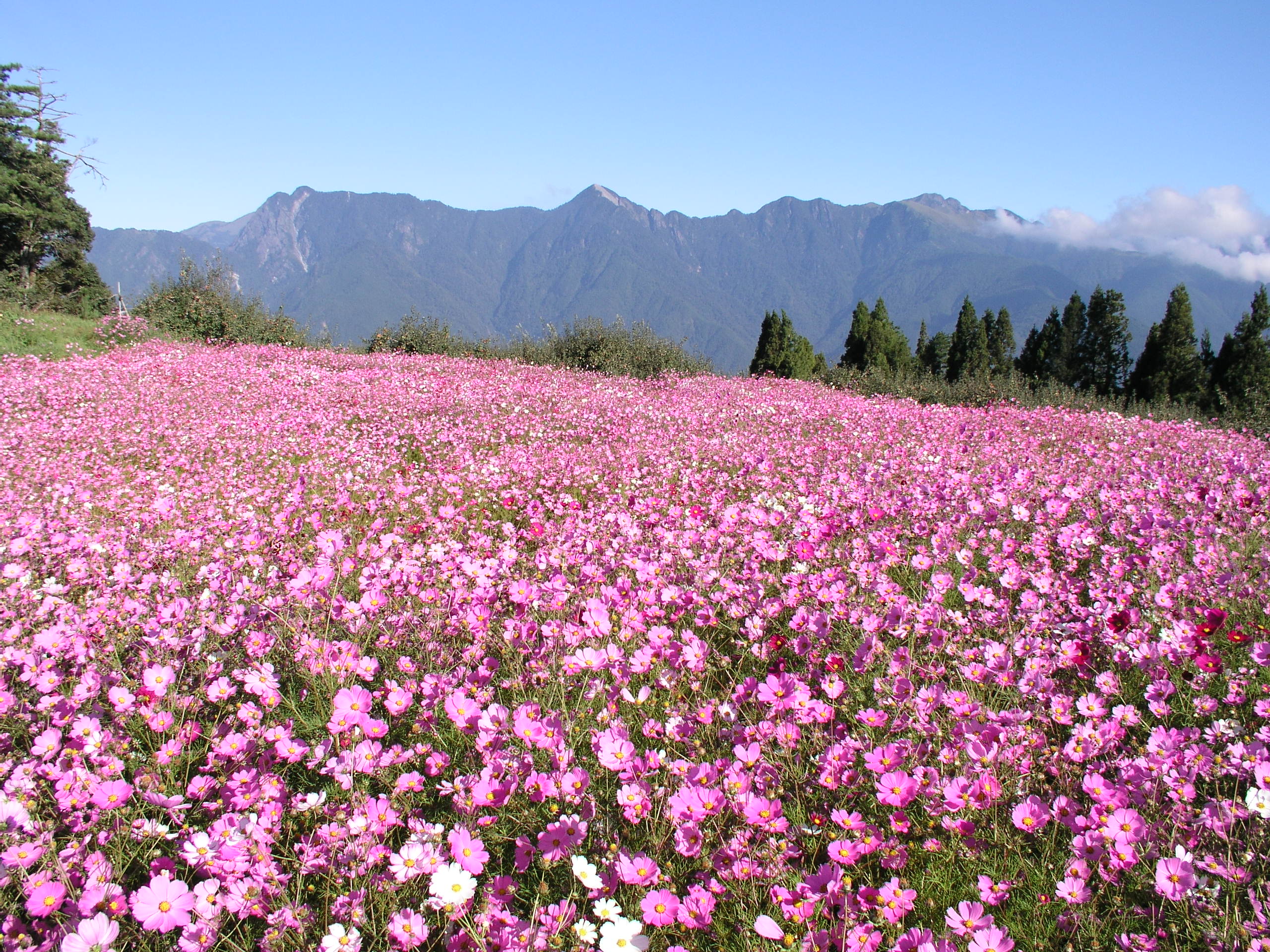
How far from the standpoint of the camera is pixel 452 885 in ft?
4.61

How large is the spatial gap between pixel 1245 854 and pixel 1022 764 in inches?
17.4

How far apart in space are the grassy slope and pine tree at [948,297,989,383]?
32.3 metres

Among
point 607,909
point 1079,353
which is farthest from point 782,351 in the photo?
point 607,909

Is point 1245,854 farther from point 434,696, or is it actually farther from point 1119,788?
point 434,696

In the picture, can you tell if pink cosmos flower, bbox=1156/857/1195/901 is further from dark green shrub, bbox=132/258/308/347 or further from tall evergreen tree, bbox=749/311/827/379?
tall evergreen tree, bbox=749/311/827/379

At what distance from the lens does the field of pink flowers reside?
153 cm

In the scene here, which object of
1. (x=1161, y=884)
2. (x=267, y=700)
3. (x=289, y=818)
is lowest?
(x=289, y=818)

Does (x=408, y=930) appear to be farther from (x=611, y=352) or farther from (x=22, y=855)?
(x=611, y=352)

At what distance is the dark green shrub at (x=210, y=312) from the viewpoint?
1898cm

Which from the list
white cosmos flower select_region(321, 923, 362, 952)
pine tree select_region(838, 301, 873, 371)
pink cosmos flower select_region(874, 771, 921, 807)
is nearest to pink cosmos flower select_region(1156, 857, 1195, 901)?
pink cosmos flower select_region(874, 771, 921, 807)

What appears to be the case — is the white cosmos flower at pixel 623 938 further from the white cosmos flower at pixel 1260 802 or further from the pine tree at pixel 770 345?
the pine tree at pixel 770 345

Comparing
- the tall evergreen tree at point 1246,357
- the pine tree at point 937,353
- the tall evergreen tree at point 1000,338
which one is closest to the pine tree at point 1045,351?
the tall evergreen tree at point 1000,338

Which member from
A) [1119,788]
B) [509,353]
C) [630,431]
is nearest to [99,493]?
[630,431]

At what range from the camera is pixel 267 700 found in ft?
7.01
